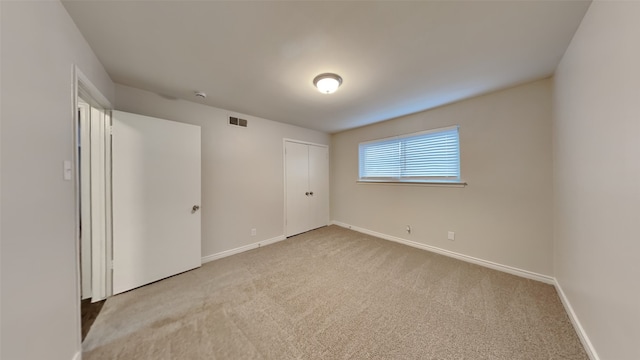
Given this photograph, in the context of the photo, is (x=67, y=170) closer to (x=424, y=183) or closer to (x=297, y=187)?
(x=297, y=187)

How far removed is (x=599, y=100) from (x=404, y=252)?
255 cm

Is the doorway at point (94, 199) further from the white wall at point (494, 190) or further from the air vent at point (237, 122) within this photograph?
the white wall at point (494, 190)

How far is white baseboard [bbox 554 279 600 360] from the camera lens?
131 centimetres

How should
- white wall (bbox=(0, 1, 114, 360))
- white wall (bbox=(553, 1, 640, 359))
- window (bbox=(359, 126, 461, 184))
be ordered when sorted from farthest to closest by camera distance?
window (bbox=(359, 126, 461, 184)), white wall (bbox=(553, 1, 640, 359)), white wall (bbox=(0, 1, 114, 360))

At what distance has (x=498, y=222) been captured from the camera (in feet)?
8.27

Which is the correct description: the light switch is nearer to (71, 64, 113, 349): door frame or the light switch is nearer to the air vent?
(71, 64, 113, 349): door frame

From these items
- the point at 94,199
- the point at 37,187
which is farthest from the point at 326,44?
the point at 94,199

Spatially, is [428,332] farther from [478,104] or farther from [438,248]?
[478,104]

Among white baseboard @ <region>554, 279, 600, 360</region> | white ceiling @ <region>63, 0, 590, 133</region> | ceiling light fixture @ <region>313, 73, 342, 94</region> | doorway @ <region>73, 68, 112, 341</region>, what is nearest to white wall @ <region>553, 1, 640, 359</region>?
white baseboard @ <region>554, 279, 600, 360</region>

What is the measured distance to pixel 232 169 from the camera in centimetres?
313

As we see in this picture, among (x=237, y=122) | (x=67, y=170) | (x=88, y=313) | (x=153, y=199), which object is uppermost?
(x=237, y=122)

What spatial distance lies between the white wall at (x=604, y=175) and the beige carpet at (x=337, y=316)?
39 centimetres

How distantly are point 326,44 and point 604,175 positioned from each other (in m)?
2.09

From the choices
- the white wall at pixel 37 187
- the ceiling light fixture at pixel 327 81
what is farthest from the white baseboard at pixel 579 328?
the white wall at pixel 37 187
